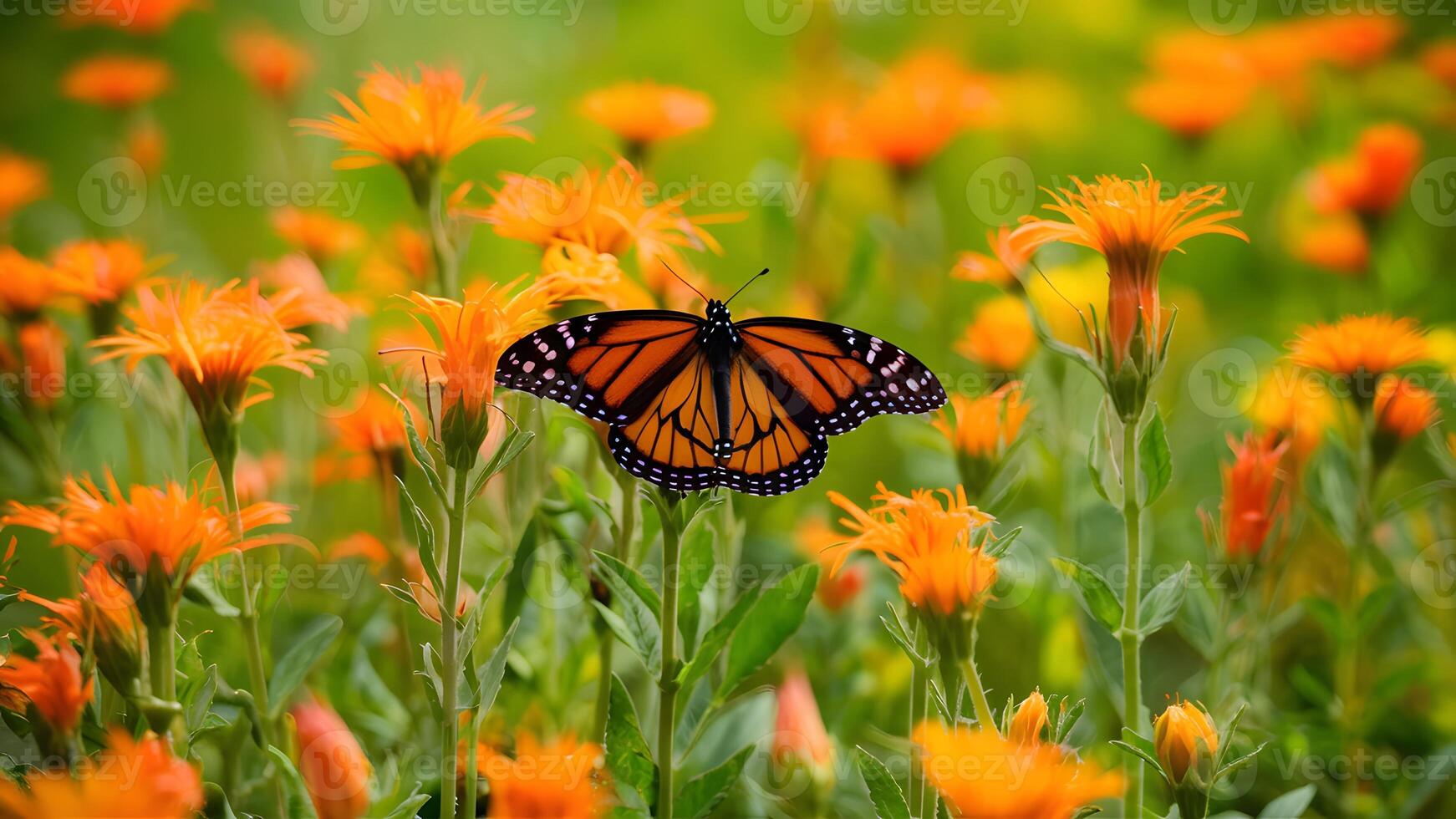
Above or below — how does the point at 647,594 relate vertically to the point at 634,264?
below

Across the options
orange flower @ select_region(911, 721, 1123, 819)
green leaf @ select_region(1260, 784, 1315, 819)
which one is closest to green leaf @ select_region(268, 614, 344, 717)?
orange flower @ select_region(911, 721, 1123, 819)

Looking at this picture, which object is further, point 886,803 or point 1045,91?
point 1045,91

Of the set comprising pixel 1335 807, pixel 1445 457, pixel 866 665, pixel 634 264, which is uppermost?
pixel 634 264

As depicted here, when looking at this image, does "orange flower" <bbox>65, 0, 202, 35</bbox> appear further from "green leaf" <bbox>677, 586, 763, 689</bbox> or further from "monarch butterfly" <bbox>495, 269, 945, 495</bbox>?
"green leaf" <bbox>677, 586, 763, 689</bbox>

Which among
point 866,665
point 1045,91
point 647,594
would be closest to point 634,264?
point 1045,91

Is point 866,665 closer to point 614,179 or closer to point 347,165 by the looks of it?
point 614,179

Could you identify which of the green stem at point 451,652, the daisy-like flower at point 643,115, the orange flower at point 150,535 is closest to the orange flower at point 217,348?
the orange flower at point 150,535
